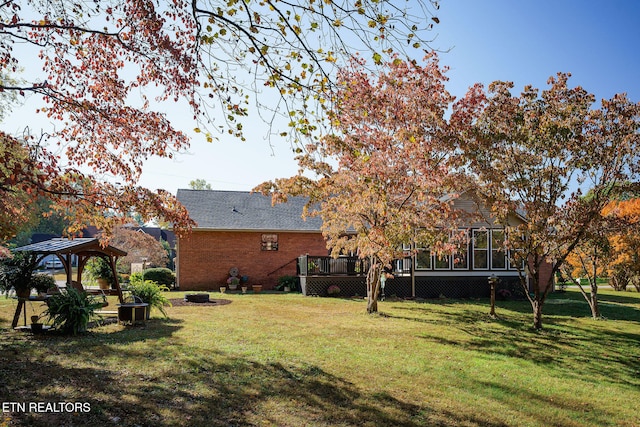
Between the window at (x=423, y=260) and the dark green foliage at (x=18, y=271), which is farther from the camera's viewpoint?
the window at (x=423, y=260)

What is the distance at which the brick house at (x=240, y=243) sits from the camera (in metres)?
23.9

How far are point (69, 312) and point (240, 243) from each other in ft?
50.2

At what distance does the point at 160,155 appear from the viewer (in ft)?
27.1

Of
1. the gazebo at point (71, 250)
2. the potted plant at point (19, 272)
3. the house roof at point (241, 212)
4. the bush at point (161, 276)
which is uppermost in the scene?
the house roof at point (241, 212)

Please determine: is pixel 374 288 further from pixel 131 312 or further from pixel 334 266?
pixel 131 312

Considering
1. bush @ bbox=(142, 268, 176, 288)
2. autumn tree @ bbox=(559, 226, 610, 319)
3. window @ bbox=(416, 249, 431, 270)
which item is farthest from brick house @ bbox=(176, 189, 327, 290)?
autumn tree @ bbox=(559, 226, 610, 319)

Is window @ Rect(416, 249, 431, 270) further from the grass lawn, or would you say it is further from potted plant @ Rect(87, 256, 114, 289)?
potted plant @ Rect(87, 256, 114, 289)

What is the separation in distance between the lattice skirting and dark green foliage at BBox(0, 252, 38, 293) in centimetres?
1207

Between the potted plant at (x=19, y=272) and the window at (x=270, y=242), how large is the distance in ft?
48.8

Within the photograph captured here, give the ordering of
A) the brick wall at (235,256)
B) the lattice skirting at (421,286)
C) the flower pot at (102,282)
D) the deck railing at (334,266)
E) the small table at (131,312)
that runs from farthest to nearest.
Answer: the brick wall at (235,256)
the deck railing at (334,266)
the lattice skirting at (421,286)
the flower pot at (102,282)
the small table at (131,312)

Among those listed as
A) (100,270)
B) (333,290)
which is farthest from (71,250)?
(333,290)

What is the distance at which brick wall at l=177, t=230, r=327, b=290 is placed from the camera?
2389 centimetres

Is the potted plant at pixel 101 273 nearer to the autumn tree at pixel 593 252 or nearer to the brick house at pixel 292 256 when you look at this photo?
the brick house at pixel 292 256

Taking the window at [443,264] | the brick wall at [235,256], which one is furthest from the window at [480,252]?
the brick wall at [235,256]
